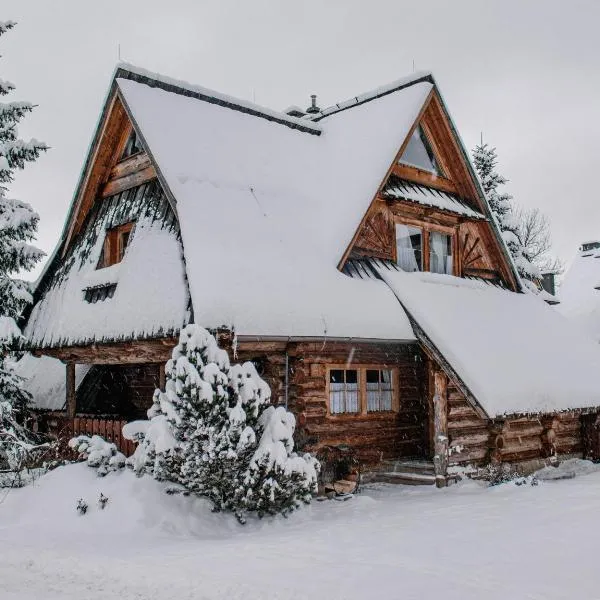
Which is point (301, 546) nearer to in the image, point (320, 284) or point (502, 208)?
point (320, 284)

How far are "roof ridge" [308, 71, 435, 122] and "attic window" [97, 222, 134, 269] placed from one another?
303 inches

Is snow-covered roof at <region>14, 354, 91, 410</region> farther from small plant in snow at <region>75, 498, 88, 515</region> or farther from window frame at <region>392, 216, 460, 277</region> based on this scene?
window frame at <region>392, 216, 460, 277</region>

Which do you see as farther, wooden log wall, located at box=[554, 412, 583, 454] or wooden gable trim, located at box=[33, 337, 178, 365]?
wooden log wall, located at box=[554, 412, 583, 454]

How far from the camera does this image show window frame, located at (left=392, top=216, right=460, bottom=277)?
1733 cm

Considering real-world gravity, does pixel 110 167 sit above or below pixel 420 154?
below

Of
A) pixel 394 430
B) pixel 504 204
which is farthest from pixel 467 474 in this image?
pixel 504 204

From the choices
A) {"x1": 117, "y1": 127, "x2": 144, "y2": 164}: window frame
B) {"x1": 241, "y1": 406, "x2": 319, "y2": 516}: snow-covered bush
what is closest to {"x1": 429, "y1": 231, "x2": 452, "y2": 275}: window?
{"x1": 117, "y1": 127, "x2": 144, "y2": 164}: window frame

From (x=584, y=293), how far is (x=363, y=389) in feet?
109

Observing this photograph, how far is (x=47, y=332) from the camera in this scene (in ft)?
52.3

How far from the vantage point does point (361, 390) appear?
15.5 meters

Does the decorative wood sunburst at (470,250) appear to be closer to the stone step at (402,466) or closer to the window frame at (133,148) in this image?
the stone step at (402,466)

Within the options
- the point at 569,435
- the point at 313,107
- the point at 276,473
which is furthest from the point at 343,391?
the point at 313,107

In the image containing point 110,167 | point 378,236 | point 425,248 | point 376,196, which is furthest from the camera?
point 425,248

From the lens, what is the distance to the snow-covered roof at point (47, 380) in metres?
17.3
